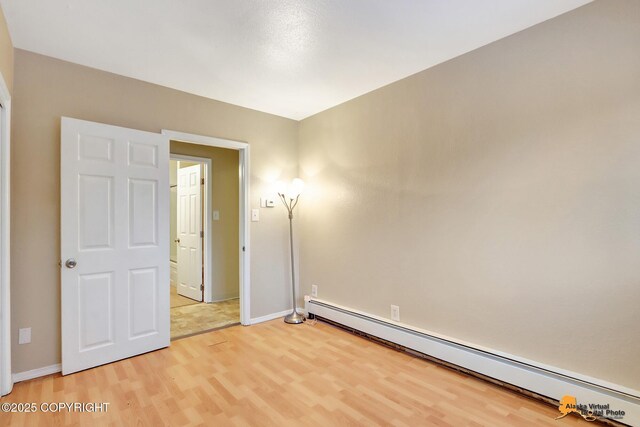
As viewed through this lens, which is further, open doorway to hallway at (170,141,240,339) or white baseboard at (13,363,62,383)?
open doorway to hallway at (170,141,240,339)

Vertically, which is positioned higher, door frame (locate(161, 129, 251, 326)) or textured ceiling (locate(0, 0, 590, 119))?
textured ceiling (locate(0, 0, 590, 119))

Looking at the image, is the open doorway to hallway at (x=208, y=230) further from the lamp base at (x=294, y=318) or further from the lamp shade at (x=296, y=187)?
the lamp shade at (x=296, y=187)

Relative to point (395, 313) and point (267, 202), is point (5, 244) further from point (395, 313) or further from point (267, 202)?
point (395, 313)

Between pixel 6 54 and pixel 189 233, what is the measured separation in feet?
10.1

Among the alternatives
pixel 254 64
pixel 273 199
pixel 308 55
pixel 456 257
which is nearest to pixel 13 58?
pixel 254 64

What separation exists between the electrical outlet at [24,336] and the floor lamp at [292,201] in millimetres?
2228

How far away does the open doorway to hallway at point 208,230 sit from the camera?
14.8 ft

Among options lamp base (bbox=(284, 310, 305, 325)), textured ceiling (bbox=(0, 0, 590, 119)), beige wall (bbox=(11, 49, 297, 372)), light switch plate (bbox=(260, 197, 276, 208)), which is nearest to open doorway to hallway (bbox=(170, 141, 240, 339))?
lamp base (bbox=(284, 310, 305, 325))

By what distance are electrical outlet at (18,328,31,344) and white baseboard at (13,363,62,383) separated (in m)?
0.22

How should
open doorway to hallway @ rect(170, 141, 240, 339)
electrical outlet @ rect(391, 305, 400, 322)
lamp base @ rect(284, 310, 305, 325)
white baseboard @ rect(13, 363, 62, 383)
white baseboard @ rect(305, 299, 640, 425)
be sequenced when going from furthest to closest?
open doorway to hallway @ rect(170, 141, 240, 339), lamp base @ rect(284, 310, 305, 325), electrical outlet @ rect(391, 305, 400, 322), white baseboard @ rect(13, 363, 62, 383), white baseboard @ rect(305, 299, 640, 425)

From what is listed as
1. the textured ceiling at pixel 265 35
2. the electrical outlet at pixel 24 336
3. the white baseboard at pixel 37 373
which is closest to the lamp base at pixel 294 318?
the white baseboard at pixel 37 373

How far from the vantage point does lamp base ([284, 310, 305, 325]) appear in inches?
141

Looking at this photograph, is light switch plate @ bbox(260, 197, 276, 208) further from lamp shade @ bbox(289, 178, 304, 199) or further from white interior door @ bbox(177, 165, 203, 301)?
white interior door @ bbox(177, 165, 203, 301)

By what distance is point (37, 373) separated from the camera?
7.76 ft
